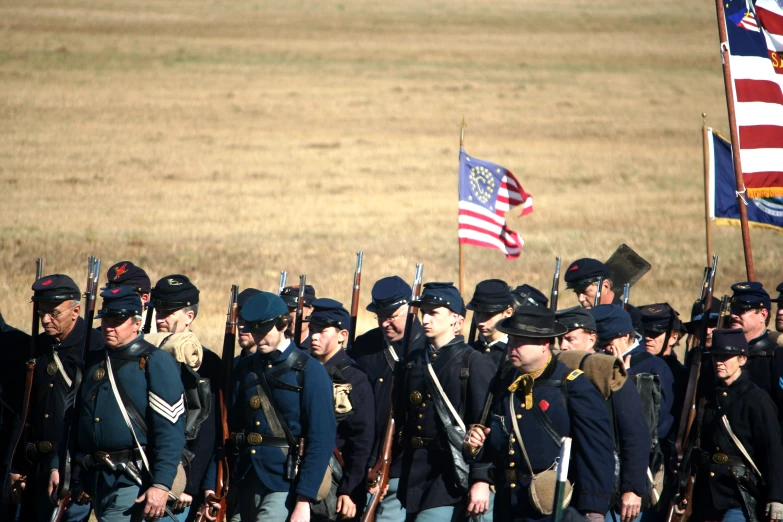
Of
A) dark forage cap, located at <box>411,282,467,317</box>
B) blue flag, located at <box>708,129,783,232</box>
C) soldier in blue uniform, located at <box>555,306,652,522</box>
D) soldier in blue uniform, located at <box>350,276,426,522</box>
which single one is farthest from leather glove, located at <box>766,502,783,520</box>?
blue flag, located at <box>708,129,783,232</box>

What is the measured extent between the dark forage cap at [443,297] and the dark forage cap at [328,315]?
0.72 metres

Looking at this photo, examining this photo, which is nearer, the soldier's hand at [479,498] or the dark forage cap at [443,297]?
the soldier's hand at [479,498]

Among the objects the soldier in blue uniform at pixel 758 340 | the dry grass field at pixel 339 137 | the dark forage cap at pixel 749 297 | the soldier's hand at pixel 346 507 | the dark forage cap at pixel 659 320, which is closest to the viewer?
the soldier's hand at pixel 346 507

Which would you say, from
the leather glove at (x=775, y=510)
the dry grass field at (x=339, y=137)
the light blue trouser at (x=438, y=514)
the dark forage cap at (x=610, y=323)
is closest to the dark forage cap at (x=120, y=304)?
the light blue trouser at (x=438, y=514)

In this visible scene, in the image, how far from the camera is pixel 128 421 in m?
7.08

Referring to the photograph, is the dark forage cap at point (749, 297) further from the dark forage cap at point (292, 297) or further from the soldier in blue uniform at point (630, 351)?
the dark forage cap at point (292, 297)

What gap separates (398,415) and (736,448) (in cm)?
214

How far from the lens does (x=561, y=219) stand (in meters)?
32.1

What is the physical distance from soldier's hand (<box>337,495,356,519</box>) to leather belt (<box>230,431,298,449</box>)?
84 centimetres

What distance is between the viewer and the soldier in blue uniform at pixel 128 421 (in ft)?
23.0

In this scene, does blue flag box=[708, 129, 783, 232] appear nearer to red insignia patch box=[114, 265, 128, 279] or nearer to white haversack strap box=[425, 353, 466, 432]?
white haversack strap box=[425, 353, 466, 432]

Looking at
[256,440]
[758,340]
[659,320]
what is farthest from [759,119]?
[256,440]

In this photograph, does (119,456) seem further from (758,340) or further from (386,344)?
(758,340)

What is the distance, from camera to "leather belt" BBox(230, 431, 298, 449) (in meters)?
7.34
